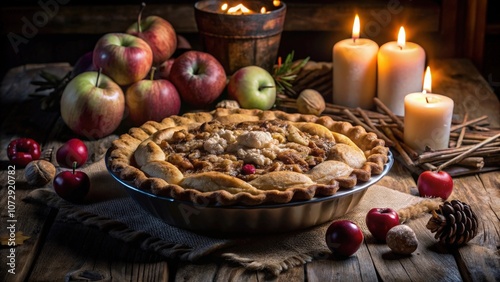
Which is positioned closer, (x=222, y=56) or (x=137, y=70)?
(x=137, y=70)

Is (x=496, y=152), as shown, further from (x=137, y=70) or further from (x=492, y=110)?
(x=137, y=70)

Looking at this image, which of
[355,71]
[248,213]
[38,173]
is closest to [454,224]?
[248,213]

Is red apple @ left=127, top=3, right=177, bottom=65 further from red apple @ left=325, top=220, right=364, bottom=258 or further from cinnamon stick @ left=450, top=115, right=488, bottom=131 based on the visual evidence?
red apple @ left=325, top=220, right=364, bottom=258

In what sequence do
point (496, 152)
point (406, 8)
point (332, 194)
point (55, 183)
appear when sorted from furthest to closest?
point (406, 8)
point (496, 152)
point (55, 183)
point (332, 194)

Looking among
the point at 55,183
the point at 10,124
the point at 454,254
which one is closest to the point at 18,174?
the point at 55,183

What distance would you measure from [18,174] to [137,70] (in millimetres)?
790

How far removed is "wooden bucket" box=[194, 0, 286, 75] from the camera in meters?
3.91

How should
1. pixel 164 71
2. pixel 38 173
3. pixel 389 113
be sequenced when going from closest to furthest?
pixel 38 173
pixel 389 113
pixel 164 71

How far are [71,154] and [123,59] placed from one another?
60cm

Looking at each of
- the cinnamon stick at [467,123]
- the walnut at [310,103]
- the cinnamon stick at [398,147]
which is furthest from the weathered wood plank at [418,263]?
the walnut at [310,103]

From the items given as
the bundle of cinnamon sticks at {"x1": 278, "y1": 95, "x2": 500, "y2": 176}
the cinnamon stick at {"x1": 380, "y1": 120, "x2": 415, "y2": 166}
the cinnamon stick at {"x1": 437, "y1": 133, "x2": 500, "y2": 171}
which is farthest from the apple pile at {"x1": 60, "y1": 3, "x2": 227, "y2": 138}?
the cinnamon stick at {"x1": 437, "y1": 133, "x2": 500, "y2": 171}

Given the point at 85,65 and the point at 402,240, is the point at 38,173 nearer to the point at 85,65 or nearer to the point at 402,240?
the point at 85,65

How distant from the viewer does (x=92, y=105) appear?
3.57m

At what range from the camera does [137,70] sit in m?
3.72
